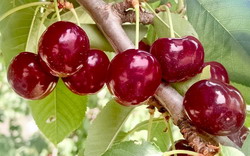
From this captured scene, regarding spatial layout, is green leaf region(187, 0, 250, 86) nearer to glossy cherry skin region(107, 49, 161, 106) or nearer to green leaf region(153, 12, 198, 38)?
green leaf region(153, 12, 198, 38)

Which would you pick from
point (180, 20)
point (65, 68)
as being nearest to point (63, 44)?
point (65, 68)

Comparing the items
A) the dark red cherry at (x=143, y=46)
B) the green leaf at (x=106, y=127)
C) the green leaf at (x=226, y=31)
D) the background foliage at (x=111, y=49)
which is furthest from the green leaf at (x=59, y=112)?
the green leaf at (x=226, y=31)

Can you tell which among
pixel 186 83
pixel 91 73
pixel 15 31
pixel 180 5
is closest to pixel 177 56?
pixel 186 83

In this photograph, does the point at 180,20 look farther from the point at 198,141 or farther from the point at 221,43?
the point at 198,141

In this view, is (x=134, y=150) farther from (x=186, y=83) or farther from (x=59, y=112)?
(x=59, y=112)

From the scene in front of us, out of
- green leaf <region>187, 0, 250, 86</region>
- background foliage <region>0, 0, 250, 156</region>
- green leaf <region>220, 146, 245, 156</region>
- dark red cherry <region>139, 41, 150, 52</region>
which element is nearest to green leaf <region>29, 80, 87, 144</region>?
background foliage <region>0, 0, 250, 156</region>

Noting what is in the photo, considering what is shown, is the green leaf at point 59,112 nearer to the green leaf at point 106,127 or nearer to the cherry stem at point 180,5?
the green leaf at point 106,127
